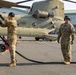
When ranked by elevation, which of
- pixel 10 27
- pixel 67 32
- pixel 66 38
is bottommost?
pixel 66 38

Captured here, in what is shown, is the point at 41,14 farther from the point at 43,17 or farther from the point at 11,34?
the point at 11,34

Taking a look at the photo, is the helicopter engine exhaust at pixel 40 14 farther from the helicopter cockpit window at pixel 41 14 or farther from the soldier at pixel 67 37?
the soldier at pixel 67 37

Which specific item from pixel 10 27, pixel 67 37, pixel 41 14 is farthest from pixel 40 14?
pixel 10 27

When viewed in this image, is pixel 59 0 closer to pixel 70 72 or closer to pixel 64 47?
pixel 64 47

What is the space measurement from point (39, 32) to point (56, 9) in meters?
5.58

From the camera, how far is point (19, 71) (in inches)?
331

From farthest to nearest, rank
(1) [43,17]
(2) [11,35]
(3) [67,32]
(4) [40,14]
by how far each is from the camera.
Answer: (1) [43,17] → (4) [40,14] → (3) [67,32] → (2) [11,35]

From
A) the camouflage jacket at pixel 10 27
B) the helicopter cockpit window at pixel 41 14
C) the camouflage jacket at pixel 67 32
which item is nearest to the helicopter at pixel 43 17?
the helicopter cockpit window at pixel 41 14

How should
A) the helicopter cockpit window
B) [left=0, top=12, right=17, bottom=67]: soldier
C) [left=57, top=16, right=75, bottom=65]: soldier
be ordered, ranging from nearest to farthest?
[left=0, top=12, right=17, bottom=67]: soldier < [left=57, top=16, right=75, bottom=65]: soldier < the helicopter cockpit window

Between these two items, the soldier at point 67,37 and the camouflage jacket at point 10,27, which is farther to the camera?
the soldier at point 67,37

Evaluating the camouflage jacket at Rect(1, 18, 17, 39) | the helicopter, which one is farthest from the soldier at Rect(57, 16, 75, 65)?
the helicopter

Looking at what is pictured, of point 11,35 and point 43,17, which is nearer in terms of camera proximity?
point 11,35

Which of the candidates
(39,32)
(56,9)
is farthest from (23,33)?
(56,9)

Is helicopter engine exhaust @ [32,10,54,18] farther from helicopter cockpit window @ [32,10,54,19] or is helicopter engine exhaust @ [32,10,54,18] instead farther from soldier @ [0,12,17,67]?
soldier @ [0,12,17,67]
